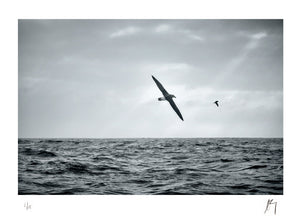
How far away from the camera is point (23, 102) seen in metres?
7.07

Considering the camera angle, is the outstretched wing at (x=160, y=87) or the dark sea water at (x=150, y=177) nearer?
the dark sea water at (x=150, y=177)
